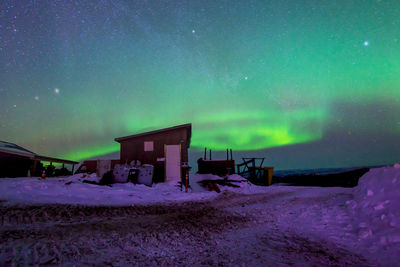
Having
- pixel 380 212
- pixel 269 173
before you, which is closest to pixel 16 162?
pixel 269 173

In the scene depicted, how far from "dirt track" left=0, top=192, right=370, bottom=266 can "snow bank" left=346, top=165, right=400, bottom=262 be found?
2.25 feet

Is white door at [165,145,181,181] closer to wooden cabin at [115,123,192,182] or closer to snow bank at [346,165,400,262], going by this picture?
wooden cabin at [115,123,192,182]

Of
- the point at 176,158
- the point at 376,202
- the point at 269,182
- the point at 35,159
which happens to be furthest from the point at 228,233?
the point at 35,159

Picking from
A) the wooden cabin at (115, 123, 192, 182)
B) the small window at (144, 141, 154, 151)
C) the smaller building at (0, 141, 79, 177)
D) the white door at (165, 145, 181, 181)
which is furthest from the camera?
the smaller building at (0, 141, 79, 177)

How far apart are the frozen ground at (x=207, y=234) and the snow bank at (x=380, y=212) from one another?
2 cm

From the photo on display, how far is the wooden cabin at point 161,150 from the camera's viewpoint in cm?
1689

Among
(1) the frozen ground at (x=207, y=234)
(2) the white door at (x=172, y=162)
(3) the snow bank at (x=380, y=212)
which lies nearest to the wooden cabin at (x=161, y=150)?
(2) the white door at (x=172, y=162)

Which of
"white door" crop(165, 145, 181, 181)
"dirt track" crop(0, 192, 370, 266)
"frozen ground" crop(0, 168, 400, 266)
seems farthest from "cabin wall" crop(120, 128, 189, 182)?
"dirt track" crop(0, 192, 370, 266)

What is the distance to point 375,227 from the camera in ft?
13.4

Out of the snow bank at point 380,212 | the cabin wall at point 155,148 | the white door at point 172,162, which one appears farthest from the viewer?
the cabin wall at point 155,148

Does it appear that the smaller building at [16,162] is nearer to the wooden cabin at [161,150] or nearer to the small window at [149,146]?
the wooden cabin at [161,150]

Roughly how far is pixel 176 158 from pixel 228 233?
41.7 ft

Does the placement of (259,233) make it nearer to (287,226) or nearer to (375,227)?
(287,226)

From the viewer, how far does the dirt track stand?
3068mm
